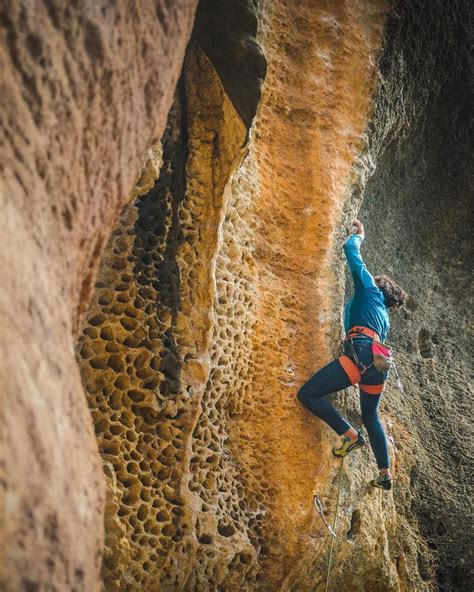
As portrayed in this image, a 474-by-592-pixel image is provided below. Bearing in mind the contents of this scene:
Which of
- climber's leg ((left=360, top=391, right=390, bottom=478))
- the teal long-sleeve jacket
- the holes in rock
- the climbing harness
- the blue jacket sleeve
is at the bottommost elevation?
the holes in rock

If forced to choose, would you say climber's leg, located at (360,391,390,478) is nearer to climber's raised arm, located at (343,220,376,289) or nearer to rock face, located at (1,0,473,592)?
rock face, located at (1,0,473,592)

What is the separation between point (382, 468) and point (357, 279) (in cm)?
100

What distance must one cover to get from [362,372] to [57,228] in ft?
8.11

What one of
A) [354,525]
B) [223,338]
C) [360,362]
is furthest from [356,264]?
[354,525]

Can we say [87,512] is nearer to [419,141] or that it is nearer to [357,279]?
[357,279]

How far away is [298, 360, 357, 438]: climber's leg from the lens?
4.05 meters

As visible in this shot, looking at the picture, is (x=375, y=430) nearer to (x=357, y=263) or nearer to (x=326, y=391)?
(x=326, y=391)

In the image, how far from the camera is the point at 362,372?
4.06 metres

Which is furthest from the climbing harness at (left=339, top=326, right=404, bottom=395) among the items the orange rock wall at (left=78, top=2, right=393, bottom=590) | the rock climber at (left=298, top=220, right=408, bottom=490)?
the orange rock wall at (left=78, top=2, right=393, bottom=590)

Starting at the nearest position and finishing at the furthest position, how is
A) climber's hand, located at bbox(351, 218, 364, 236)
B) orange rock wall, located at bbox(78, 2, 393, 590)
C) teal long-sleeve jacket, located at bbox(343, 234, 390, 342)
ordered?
orange rock wall, located at bbox(78, 2, 393, 590)
teal long-sleeve jacket, located at bbox(343, 234, 390, 342)
climber's hand, located at bbox(351, 218, 364, 236)

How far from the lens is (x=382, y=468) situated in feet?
13.9

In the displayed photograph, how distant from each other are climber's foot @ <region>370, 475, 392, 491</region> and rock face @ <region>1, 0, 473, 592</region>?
0.12 meters

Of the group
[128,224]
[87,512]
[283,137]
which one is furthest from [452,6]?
[87,512]

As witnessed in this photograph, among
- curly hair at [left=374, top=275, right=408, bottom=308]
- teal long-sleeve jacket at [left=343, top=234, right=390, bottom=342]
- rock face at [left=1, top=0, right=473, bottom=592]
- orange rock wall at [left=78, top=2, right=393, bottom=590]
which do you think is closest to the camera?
rock face at [left=1, top=0, right=473, bottom=592]
